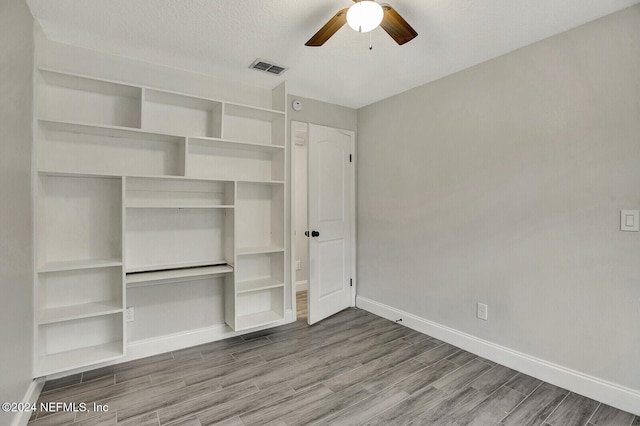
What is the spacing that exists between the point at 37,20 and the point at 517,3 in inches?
117

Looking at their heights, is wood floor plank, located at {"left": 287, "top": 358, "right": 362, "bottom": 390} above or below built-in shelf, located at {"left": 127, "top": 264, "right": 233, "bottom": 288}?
below

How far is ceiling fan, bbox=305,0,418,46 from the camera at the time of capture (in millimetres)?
1661

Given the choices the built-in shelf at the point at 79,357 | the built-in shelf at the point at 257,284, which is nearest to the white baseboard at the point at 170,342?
the built-in shelf at the point at 79,357

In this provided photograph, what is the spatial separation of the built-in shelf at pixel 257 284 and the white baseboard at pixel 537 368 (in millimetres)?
1357

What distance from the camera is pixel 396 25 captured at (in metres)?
1.81

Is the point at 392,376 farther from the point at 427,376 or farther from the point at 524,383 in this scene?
the point at 524,383

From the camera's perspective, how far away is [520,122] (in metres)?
2.48

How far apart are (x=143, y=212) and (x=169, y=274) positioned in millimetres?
563

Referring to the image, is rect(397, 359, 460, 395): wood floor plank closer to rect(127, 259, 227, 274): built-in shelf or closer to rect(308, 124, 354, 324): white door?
rect(308, 124, 354, 324): white door

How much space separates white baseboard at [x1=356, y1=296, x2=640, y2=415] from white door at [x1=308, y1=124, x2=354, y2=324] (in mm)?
785

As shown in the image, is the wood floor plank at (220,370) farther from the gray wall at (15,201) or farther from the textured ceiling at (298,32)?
the textured ceiling at (298,32)

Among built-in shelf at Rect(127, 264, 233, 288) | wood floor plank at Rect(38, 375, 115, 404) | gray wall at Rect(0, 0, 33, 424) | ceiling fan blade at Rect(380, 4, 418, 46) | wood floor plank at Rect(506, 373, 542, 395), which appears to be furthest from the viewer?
built-in shelf at Rect(127, 264, 233, 288)

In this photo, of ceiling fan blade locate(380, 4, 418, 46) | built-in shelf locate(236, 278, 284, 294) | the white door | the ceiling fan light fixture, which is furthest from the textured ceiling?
built-in shelf locate(236, 278, 284, 294)

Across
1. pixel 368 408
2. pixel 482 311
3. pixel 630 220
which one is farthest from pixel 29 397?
pixel 630 220
